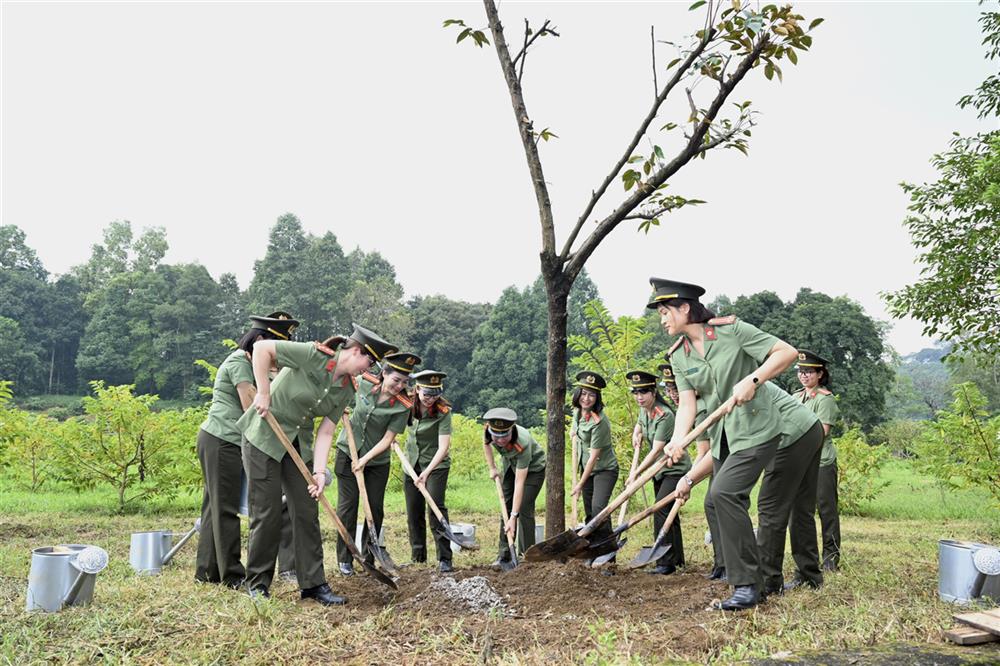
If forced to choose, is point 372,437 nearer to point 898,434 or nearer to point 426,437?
point 426,437

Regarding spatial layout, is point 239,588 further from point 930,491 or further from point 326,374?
point 930,491

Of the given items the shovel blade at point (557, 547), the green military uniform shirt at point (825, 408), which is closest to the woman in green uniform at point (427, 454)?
the shovel blade at point (557, 547)

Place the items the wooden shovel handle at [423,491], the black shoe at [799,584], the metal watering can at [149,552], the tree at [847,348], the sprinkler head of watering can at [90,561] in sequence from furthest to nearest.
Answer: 1. the tree at [847,348]
2. the wooden shovel handle at [423,491]
3. the metal watering can at [149,552]
4. the black shoe at [799,584]
5. the sprinkler head of watering can at [90,561]

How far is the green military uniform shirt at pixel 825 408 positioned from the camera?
591cm

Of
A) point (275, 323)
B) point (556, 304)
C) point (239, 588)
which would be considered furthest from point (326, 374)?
point (556, 304)

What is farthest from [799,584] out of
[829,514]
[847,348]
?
[847,348]

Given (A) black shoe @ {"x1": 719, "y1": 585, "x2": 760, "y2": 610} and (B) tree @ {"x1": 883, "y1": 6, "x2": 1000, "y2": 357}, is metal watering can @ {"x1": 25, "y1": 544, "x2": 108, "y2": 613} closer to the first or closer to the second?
(A) black shoe @ {"x1": 719, "y1": 585, "x2": 760, "y2": 610}

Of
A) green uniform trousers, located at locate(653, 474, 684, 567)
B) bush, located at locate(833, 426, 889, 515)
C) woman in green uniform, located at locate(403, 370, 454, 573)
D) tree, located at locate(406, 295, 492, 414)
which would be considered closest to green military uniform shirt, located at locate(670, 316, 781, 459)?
A: green uniform trousers, located at locate(653, 474, 684, 567)

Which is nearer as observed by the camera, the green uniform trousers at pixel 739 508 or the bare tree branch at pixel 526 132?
the green uniform trousers at pixel 739 508

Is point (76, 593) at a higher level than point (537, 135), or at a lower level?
lower

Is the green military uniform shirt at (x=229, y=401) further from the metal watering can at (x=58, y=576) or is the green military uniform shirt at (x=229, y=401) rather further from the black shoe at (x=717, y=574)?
the black shoe at (x=717, y=574)

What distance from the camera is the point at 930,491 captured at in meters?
14.9

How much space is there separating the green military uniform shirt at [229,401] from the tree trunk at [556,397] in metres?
2.25

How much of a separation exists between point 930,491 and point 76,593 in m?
15.1
